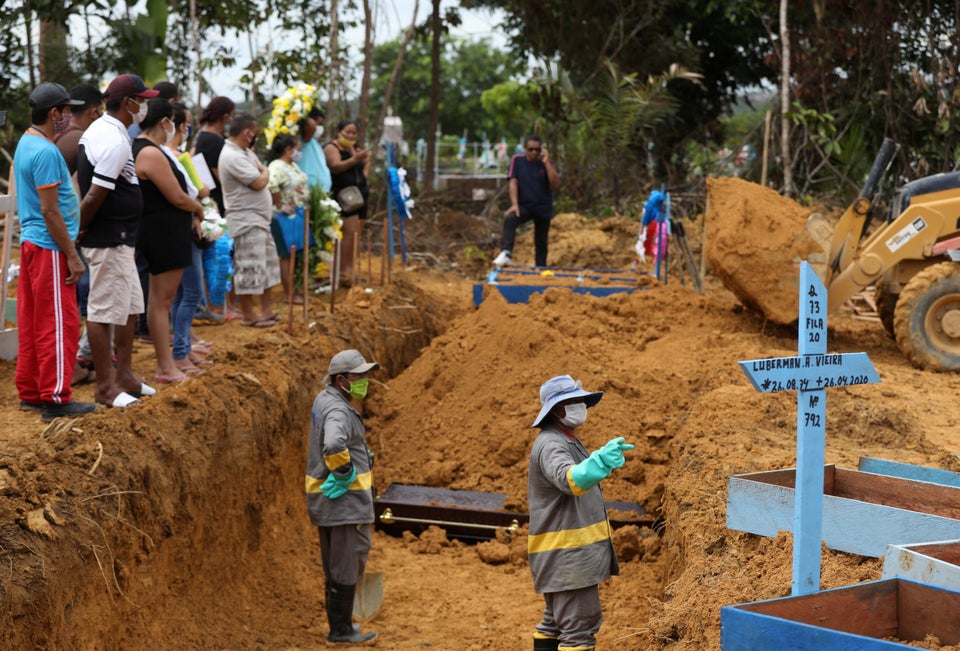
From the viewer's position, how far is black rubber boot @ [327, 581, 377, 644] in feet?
21.0

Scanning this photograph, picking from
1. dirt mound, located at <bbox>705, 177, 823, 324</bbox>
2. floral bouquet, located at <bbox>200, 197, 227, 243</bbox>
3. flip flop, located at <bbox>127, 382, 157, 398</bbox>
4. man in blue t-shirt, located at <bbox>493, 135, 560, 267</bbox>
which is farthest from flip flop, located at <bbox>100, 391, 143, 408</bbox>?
man in blue t-shirt, located at <bbox>493, 135, 560, 267</bbox>

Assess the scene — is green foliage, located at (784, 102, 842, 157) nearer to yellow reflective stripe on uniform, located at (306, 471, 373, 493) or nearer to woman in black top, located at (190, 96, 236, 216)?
woman in black top, located at (190, 96, 236, 216)

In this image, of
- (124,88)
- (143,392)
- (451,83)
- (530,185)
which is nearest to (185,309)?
(143,392)

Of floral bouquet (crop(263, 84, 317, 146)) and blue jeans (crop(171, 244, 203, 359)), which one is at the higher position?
floral bouquet (crop(263, 84, 317, 146))

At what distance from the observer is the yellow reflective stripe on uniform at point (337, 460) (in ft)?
20.0

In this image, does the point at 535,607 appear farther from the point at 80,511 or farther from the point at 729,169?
the point at 729,169

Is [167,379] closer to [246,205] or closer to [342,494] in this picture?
[342,494]

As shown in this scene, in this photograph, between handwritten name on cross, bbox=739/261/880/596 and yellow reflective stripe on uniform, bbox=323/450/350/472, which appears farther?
yellow reflective stripe on uniform, bbox=323/450/350/472

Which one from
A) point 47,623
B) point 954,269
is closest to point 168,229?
point 47,623

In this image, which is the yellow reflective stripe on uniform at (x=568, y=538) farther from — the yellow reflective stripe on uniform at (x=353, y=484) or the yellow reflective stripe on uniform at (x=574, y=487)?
the yellow reflective stripe on uniform at (x=353, y=484)

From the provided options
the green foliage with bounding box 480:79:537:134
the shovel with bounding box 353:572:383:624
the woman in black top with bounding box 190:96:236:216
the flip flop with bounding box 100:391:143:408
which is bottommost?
the shovel with bounding box 353:572:383:624

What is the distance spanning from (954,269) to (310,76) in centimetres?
1016

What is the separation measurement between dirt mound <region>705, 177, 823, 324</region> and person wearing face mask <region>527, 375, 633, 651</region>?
5704 millimetres

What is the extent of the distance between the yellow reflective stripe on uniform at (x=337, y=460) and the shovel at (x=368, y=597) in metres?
1.02
